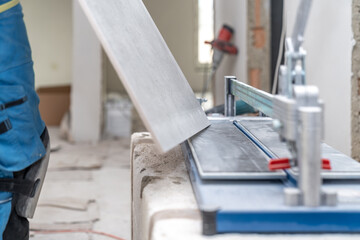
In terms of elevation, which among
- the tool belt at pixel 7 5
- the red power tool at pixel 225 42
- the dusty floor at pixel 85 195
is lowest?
the dusty floor at pixel 85 195

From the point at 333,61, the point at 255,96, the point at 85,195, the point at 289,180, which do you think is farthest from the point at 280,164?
the point at 85,195

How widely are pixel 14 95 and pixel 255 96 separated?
77 cm

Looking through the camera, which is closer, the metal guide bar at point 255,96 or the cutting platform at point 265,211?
the cutting platform at point 265,211

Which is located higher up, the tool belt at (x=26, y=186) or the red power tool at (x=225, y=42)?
the red power tool at (x=225, y=42)

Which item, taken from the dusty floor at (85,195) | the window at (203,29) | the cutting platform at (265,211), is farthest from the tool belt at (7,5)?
the window at (203,29)

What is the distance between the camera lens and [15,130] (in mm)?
1528

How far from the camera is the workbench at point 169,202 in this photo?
77 cm

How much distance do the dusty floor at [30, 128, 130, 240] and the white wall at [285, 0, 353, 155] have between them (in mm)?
1188

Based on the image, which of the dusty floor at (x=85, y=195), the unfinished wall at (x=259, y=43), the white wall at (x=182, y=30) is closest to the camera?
the dusty floor at (x=85, y=195)

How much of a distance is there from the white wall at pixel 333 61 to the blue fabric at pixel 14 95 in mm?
1106

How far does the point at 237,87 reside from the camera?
157 cm

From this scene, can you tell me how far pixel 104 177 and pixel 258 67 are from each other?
4.57 feet

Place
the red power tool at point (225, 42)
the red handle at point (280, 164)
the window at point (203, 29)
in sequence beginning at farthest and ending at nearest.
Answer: the window at point (203, 29)
the red power tool at point (225, 42)
the red handle at point (280, 164)

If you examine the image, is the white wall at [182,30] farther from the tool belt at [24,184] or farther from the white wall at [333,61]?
the tool belt at [24,184]
